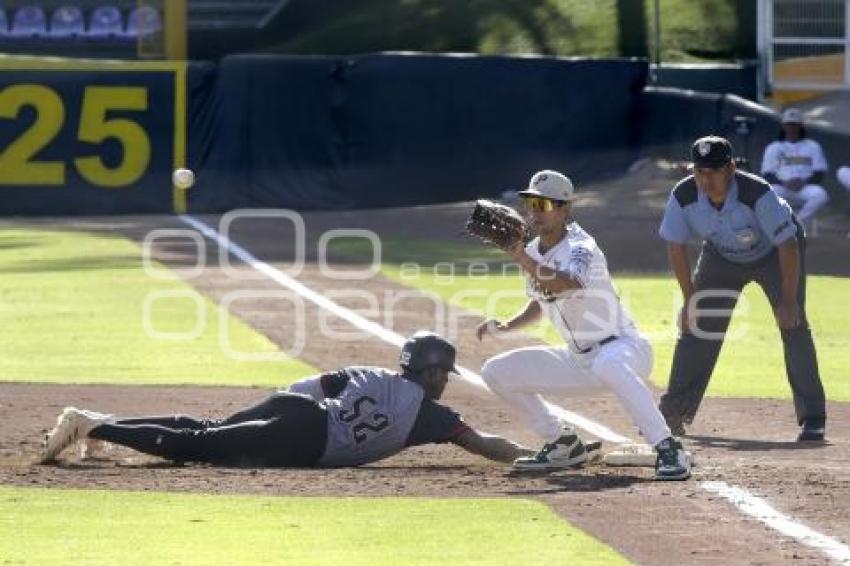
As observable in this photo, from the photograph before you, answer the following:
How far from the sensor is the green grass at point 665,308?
46.6 feet

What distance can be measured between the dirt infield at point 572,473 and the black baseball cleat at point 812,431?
13cm

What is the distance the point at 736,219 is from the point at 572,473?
2.10 m

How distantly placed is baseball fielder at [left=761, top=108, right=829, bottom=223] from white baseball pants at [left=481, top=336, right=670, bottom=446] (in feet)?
47.3

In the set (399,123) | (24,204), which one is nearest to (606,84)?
(399,123)

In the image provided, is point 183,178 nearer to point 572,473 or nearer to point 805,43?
point 805,43

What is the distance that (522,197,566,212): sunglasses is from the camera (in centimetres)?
930

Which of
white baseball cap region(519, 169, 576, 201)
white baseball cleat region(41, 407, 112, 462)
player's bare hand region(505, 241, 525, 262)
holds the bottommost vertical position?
white baseball cleat region(41, 407, 112, 462)

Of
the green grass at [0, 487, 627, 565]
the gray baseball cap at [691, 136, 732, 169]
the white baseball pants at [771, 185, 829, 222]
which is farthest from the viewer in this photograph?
the white baseball pants at [771, 185, 829, 222]

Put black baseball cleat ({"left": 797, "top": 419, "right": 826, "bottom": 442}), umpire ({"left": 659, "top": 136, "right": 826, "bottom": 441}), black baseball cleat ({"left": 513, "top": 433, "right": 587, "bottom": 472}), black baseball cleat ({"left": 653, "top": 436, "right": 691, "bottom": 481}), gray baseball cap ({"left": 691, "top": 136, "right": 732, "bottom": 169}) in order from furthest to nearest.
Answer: black baseball cleat ({"left": 797, "top": 419, "right": 826, "bottom": 442})
umpire ({"left": 659, "top": 136, "right": 826, "bottom": 441})
gray baseball cap ({"left": 691, "top": 136, "right": 732, "bottom": 169})
black baseball cleat ({"left": 513, "top": 433, "right": 587, "bottom": 472})
black baseball cleat ({"left": 653, "top": 436, "right": 691, "bottom": 481})

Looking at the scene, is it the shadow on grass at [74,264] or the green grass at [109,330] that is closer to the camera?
the green grass at [109,330]

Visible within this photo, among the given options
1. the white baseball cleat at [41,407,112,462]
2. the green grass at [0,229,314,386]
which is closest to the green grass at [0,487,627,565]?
the white baseball cleat at [41,407,112,462]

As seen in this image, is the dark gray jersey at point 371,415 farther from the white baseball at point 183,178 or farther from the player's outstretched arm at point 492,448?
the white baseball at point 183,178

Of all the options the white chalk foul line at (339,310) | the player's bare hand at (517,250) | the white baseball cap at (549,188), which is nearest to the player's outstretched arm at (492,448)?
the white chalk foul line at (339,310)

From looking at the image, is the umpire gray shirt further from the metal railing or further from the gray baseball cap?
the metal railing
